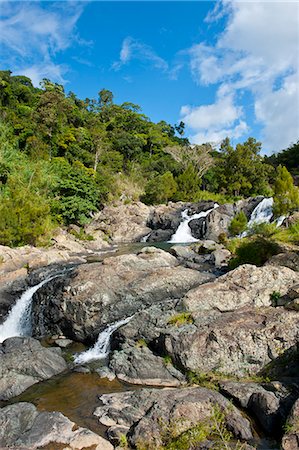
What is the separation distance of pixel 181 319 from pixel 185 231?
28211 mm

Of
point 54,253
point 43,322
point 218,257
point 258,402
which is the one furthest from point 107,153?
point 258,402

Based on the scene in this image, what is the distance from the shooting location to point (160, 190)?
1932 inches

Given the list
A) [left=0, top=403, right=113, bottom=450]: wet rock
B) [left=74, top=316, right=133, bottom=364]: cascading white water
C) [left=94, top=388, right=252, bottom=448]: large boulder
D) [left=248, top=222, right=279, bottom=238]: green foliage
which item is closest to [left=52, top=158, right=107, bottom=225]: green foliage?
[left=248, top=222, right=279, bottom=238]: green foliage

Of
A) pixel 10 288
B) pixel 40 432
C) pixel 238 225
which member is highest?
pixel 238 225

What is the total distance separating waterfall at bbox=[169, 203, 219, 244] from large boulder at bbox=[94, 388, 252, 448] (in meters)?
28.2

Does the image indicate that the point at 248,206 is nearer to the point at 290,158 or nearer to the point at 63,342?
the point at 63,342

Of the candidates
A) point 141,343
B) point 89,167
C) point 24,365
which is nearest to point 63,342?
point 24,365

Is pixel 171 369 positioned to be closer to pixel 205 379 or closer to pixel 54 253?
pixel 205 379

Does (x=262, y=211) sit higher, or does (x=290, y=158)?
(x=290, y=158)

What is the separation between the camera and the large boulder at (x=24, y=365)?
10.2 metres

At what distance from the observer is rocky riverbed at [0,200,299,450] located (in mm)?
7629

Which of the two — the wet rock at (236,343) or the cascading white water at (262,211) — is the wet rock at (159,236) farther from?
the wet rock at (236,343)

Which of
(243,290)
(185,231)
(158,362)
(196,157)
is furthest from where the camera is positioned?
(196,157)

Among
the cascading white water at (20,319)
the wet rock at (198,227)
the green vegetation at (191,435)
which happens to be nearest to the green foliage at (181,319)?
the green vegetation at (191,435)
